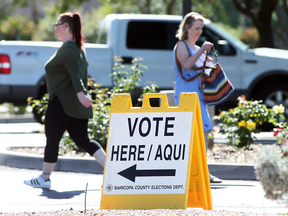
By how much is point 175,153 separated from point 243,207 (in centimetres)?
98

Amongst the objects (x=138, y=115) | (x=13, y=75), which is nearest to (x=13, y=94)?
(x=13, y=75)

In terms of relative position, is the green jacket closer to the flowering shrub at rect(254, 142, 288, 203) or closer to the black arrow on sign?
the black arrow on sign

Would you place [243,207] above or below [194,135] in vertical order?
below

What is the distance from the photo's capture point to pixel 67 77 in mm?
5250

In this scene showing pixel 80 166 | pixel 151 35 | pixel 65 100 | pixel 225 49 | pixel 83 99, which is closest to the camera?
pixel 83 99

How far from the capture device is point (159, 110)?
13.4 ft

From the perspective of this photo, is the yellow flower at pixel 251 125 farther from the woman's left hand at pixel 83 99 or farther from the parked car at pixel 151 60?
the parked car at pixel 151 60

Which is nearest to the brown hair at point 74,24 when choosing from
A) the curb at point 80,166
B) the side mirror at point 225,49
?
the curb at point 80,166

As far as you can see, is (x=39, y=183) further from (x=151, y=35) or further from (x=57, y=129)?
(x=151, y=35)

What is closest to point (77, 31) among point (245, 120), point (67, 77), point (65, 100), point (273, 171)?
point (67, 77)

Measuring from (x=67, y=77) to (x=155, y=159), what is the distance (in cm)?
169

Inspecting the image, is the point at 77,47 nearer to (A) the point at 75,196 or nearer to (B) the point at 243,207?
(A) the point at 75,196

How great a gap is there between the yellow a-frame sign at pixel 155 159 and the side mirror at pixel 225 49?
235 inches

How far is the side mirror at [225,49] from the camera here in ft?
32.3
